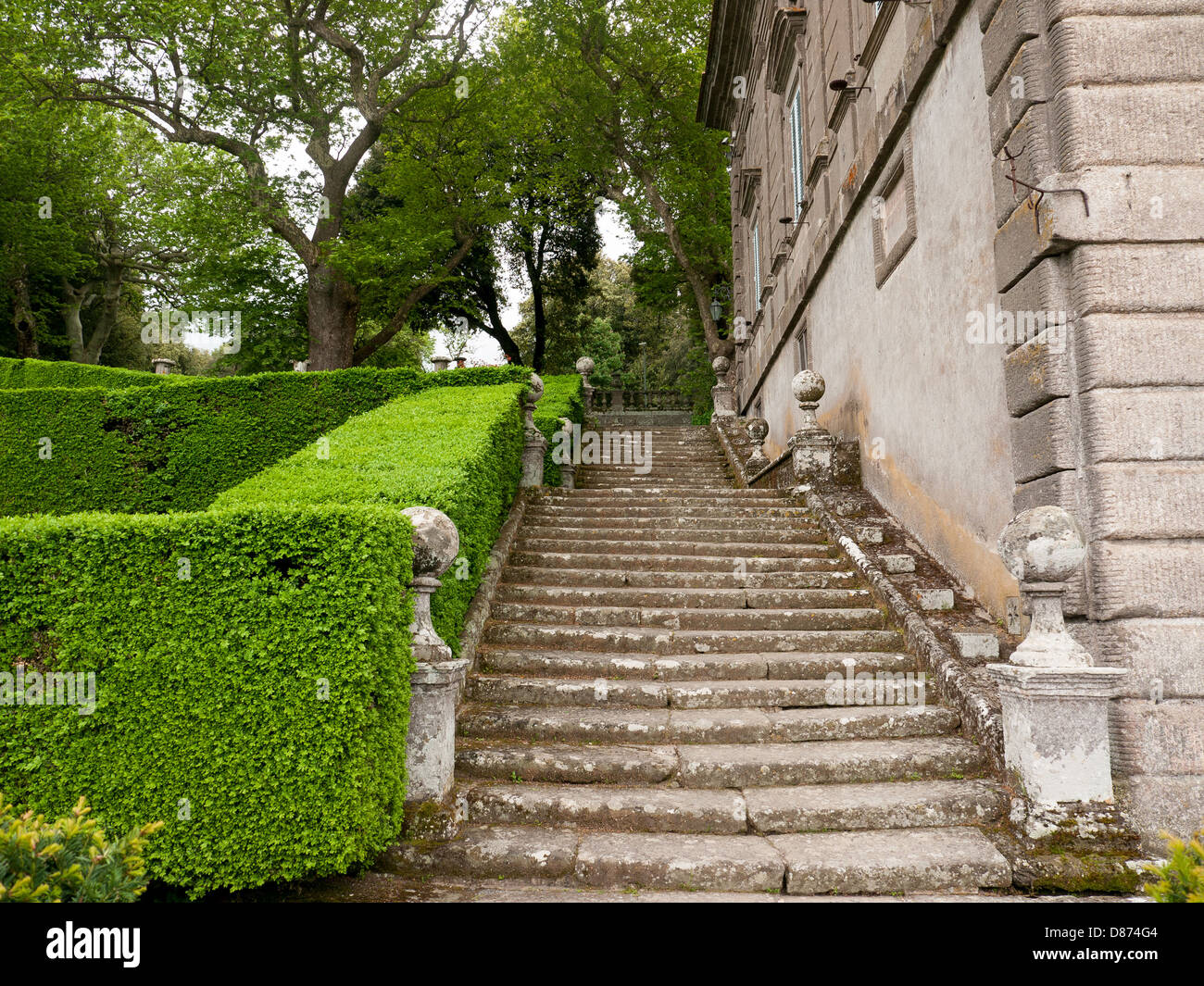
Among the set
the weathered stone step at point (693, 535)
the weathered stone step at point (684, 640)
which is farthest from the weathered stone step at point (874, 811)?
the weathered stone step at point (693, 535)

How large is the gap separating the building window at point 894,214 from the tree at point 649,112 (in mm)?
11997

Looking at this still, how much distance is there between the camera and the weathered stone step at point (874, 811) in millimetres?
4379

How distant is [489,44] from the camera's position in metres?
21.8

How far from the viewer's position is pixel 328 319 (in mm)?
18031

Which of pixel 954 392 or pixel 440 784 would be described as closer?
pixel 440 784

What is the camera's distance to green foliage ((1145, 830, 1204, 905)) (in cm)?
216

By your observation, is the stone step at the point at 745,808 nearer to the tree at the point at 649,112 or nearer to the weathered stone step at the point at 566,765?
the weathered stone step at the point at 566,765

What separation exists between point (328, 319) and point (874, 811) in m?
17.2

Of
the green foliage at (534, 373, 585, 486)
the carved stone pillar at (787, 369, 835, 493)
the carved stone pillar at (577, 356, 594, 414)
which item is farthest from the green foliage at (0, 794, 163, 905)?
the carved stone pillar at (577, 356, 594, 414)

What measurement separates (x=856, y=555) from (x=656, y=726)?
11.3ft

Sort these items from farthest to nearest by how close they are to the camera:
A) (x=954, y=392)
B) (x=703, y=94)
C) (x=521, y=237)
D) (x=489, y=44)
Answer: (x=521, y=237) → (x=489, y=44) → (x=703, y=94) → (x=954, y=392)

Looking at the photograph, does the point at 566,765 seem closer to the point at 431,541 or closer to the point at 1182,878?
the point at 431,541
